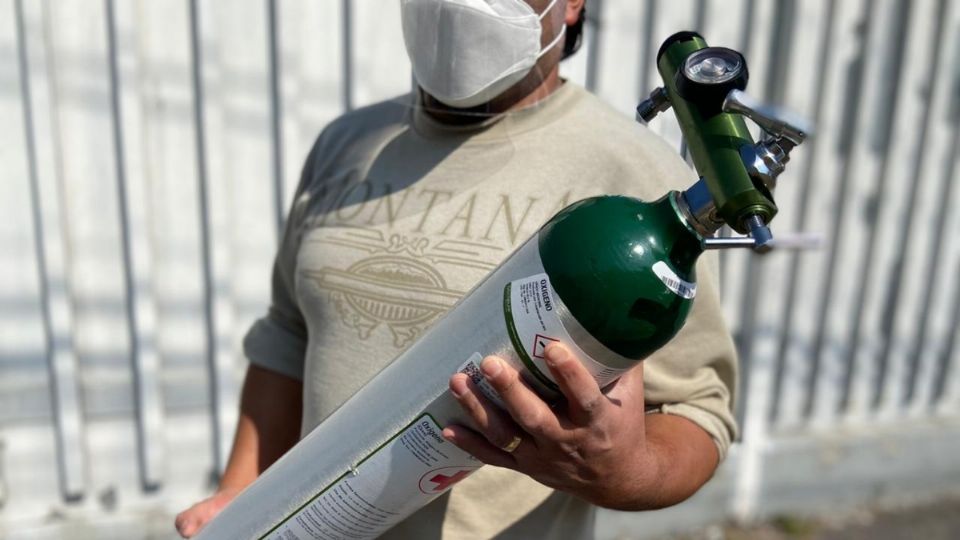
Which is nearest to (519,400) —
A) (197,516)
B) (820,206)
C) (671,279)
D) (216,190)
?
(671,279)

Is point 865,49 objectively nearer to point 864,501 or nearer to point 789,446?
point 789,446

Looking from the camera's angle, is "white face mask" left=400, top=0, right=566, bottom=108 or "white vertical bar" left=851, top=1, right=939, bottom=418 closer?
"white face mask" left=400, top=0, right=566, bottom=108

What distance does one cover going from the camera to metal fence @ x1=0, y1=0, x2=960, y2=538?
2.86 m

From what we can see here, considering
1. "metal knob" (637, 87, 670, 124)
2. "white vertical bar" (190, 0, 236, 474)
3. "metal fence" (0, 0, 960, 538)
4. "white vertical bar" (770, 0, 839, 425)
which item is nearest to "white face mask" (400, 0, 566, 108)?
"metal knob" (637, 87, 670, 124)

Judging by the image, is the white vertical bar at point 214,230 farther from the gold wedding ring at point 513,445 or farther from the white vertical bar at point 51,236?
the gold wedding ring at point 513,445

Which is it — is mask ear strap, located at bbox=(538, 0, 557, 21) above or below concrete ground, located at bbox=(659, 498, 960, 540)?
above

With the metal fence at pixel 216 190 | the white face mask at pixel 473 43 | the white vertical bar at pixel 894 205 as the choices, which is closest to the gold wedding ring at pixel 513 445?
the white face mask at pixel 473 43

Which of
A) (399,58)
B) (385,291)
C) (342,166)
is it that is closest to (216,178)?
(399,58)

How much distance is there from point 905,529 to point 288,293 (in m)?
3.16

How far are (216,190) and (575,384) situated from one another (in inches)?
90.4

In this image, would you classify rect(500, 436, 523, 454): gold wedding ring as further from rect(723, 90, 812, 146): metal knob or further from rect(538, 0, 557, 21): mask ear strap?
rect(538, 0, 557, 21): mask ear strap

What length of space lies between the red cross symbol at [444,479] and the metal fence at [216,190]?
1577 millimetres

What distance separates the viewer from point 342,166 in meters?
1.52

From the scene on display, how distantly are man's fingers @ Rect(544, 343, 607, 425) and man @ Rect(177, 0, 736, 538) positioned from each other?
0.25 meters
